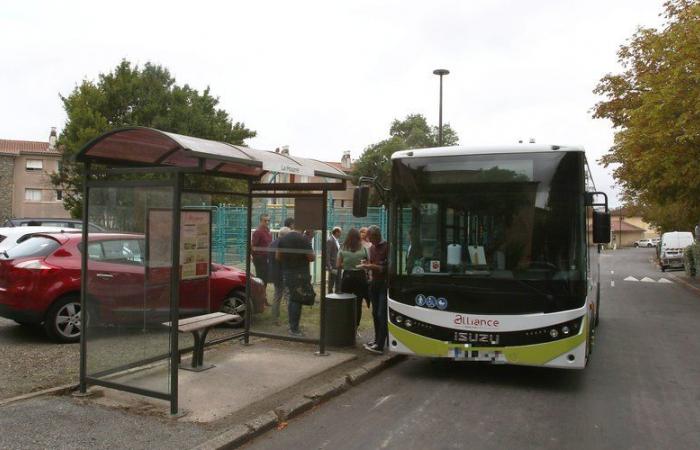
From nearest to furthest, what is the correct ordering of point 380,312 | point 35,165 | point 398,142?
1. point 380,312
2. point 35,165
3. point 398,142

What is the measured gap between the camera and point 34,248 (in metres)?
8.23

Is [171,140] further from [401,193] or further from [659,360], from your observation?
[659,360]

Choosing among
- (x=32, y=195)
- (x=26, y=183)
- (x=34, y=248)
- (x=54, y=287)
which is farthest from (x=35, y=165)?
(x=54, y=287)

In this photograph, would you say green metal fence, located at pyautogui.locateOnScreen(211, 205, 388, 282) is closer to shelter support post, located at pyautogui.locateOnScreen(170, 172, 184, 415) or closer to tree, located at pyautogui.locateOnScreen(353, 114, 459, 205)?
shelter support post, located at pyautogui.locateOnScreen(170, 172, 184, 415)

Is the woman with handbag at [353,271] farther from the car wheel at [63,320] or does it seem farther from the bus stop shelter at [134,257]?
the car wheel at [63,320]

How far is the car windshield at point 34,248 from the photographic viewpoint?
8133 mm

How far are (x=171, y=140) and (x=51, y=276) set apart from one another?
12.7 ft

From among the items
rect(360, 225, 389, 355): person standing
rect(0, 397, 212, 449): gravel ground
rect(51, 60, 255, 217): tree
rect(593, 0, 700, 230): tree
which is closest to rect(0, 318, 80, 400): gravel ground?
rect(0, 397, 212, 449): gravel ground

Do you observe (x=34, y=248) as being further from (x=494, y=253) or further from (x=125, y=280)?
(x=494, y=253)

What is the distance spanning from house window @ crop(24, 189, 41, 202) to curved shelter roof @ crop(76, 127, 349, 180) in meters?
52.1

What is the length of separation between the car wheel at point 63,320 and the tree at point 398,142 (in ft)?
172

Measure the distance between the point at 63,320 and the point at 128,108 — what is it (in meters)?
28.0

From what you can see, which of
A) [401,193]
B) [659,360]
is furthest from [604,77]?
[401,193]

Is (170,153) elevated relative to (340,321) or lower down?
elevated
